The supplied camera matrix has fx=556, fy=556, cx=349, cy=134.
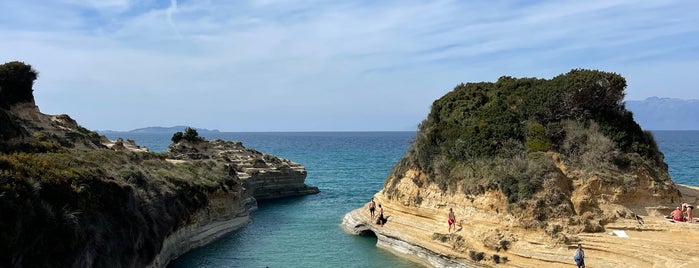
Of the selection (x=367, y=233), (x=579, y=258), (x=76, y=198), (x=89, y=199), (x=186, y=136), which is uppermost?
(x=186, y=136)

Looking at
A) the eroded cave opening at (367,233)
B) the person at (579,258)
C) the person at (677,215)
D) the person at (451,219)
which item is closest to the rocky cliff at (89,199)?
the eroded cave opening at (367,233)

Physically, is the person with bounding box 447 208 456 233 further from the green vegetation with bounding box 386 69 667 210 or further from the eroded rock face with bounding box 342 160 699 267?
the green vegetation with bounding box 386 69 667 210

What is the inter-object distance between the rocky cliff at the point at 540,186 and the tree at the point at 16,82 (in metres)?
23.0

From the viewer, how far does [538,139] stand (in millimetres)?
27359

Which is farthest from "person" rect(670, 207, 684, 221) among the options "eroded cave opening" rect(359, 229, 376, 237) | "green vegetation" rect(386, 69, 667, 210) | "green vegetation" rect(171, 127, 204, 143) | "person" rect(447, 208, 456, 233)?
"green vegetation" rect(171, 127, 204, 143)

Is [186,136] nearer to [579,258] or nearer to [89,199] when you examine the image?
[89,199]

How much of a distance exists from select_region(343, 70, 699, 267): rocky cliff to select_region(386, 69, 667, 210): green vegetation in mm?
54

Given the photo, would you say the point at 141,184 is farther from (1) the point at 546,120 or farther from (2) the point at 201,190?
(1) the point at 546,120

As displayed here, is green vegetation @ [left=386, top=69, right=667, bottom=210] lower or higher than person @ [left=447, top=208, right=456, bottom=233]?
higher

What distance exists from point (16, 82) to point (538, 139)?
99.7ft

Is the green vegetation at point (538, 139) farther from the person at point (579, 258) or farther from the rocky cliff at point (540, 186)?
the person at point (579, 258)

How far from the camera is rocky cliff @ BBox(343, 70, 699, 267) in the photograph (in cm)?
2291

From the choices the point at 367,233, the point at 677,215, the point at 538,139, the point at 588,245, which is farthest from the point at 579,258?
the point at 367,233

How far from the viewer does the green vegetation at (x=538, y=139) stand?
83.3ft
